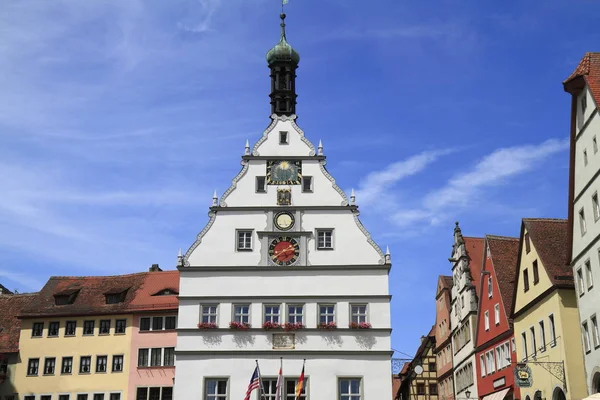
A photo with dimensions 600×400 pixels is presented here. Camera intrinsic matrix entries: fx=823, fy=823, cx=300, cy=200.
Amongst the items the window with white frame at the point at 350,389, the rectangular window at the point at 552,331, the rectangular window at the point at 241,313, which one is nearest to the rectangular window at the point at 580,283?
the rectangular window at the point at 552,331

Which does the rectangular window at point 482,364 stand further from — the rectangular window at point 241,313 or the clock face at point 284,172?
the clock face at point 284,172

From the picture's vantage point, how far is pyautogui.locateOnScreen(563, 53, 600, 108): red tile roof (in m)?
28.8

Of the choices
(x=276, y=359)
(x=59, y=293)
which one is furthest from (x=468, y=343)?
(x=59, y=293)

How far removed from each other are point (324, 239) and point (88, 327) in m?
16.6

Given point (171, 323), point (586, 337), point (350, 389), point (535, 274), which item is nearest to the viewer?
point (586, 337)

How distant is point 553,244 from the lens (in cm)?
3322

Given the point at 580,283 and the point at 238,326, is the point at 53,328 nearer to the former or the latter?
the point at 238,326

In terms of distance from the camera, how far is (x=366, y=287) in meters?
36.4

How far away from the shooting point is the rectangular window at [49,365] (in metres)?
45.3

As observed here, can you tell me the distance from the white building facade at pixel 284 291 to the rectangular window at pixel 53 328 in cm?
1330

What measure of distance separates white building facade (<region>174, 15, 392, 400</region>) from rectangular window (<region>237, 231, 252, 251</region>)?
0.05m

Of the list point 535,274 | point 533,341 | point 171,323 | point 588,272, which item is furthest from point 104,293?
point 588,272

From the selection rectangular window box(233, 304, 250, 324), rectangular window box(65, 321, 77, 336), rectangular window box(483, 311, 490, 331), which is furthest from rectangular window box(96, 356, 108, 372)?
rectangular window box(483, 311, 490, 331)

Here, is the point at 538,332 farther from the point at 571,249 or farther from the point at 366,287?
the point at 366,287
